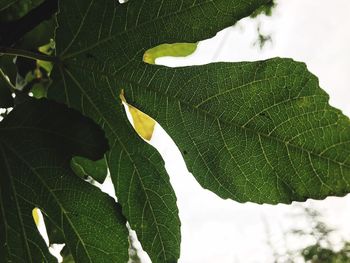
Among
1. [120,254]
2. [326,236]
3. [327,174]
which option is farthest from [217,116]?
[326,236]

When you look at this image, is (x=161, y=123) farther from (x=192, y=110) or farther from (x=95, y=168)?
(x=95, y=168)

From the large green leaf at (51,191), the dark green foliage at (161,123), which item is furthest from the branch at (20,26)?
the large green leaf at (51,191)

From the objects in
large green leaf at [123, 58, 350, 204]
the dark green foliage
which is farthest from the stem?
large green leaf at [123, 58, 350, 204]

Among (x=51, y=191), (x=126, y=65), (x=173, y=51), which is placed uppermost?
(x=173, y=51)

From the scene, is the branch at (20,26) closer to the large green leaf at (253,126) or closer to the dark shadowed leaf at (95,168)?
the large green leaf at (253,126)

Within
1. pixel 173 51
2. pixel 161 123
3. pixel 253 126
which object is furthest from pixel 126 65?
pixel 173 51

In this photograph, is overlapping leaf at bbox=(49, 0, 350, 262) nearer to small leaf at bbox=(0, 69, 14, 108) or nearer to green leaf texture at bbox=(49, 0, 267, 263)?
green leaf texture at bbox=(49, 0, 267, 263)
